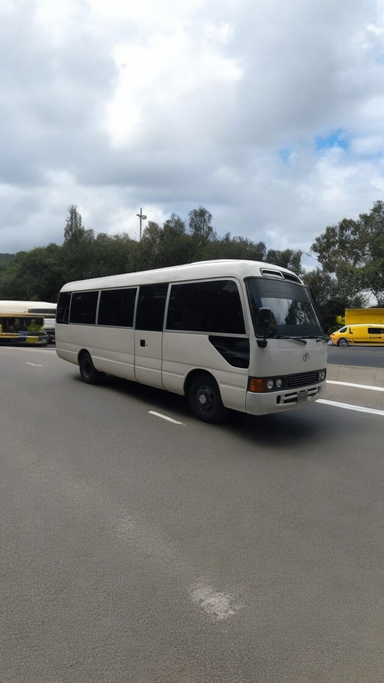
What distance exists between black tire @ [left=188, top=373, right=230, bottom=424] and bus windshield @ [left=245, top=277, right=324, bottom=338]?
1.33 meters

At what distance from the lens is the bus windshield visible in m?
6.34

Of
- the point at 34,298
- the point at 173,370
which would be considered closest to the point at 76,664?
the point at 173,370

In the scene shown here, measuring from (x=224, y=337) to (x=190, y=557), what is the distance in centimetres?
367

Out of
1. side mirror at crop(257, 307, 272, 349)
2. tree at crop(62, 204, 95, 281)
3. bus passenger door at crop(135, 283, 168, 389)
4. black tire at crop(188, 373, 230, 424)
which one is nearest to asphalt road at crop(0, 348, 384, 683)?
black tire at crop(188, 373, 230, 424)

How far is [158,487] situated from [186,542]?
112cm

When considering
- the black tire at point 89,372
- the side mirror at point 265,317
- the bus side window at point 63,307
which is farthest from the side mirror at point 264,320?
the bus side window at point 63,307

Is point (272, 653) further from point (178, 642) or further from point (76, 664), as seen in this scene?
point (76, 664)

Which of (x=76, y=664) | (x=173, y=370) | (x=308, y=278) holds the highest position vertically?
(x=308, y=278)

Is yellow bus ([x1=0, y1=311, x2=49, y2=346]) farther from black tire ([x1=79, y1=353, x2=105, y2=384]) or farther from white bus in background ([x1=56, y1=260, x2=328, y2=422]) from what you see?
white bus in background ([x1=56, y1=260, x2=328, y2=422])

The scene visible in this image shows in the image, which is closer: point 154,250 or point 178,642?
point 178,642

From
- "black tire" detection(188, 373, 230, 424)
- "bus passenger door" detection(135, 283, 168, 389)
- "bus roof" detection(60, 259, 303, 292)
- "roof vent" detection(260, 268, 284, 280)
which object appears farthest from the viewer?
"bus passenger door" detection(135, 283, 168, 389)

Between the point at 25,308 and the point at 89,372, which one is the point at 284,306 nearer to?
the point at 89,372

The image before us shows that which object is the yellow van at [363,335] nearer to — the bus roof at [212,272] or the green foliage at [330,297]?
the green foliage at [330,297]

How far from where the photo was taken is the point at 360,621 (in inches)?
106
